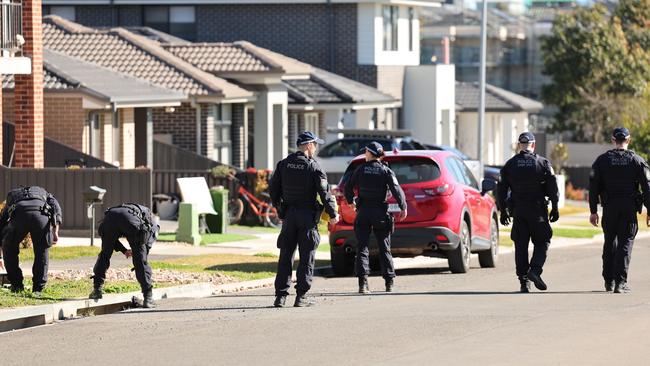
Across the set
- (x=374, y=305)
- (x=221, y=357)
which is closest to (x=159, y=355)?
(x=221, y=357)

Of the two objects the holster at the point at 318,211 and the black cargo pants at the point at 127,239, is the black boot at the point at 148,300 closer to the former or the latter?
the black cargo pants at the point at 127,239

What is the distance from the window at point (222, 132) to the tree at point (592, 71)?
88.6 ft

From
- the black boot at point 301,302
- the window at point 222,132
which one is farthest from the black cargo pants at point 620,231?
the window at point 222,132

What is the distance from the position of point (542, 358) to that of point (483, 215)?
10890mm

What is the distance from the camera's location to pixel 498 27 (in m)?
94.1

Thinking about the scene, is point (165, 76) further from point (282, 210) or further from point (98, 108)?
point (282, 210)

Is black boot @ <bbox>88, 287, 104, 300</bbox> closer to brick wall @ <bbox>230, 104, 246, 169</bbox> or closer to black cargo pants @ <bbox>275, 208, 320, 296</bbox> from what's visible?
black cargo pants @ <bbox>275, 208, 320, 296</bbox>

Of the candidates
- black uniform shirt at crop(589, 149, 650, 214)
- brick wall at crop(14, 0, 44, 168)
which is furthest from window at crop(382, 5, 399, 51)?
black uniform shirt at crop(589, 149, 650, 214)

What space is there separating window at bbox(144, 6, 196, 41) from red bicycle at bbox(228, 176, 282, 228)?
20852 millimetres

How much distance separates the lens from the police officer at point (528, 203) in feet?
62.8

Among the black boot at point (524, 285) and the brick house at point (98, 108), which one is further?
the brick house at point (98, 108)

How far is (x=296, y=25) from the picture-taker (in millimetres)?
53781

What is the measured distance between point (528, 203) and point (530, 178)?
1.01 feet

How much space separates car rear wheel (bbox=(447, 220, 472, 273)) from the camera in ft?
73.9
